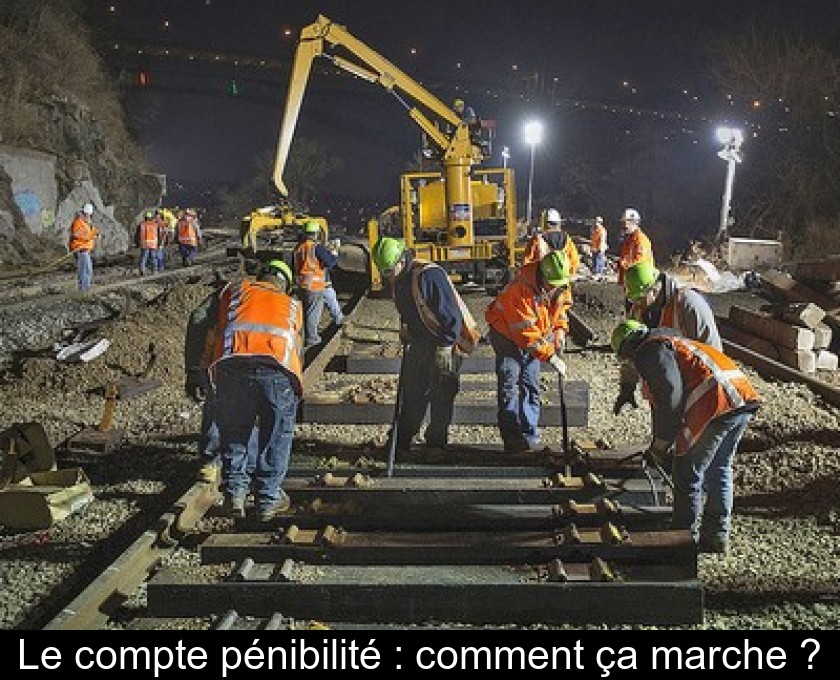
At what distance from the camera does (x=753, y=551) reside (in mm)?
4887

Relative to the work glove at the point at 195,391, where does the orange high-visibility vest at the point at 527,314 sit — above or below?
above

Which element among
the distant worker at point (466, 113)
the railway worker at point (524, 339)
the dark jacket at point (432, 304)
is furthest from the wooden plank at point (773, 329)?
the distant worker at point (466, 113)

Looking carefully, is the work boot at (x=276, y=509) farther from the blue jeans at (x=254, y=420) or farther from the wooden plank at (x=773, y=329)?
the wooden plank at (x=773, y=329)

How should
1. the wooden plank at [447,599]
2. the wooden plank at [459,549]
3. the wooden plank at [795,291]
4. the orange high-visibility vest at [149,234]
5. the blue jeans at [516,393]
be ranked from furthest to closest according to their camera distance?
the orange high-visibility vest at [149,234] < the wooden plank at [795,291] < the blue jeans at [516,393] < the wooden plank at [459,549] < the wooden plank at [447,599]

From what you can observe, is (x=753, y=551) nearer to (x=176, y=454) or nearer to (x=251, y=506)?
(x=251, y=506)

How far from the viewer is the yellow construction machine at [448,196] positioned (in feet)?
51.1

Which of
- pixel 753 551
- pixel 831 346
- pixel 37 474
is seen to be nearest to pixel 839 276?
pixel 831 346

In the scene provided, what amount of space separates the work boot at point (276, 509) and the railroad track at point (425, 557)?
8 cm

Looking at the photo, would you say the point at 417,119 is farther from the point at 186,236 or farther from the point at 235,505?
the point at 235,505

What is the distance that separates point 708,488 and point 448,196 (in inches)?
453

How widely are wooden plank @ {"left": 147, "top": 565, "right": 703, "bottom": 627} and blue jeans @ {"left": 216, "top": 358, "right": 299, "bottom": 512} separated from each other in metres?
0.96

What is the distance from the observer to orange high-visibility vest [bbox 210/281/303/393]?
→ 4809 millimetres

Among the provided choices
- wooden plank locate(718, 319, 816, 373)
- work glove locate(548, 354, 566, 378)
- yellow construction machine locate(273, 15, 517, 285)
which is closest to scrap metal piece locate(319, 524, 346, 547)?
work glove locate(548, 354, 566, 378)
